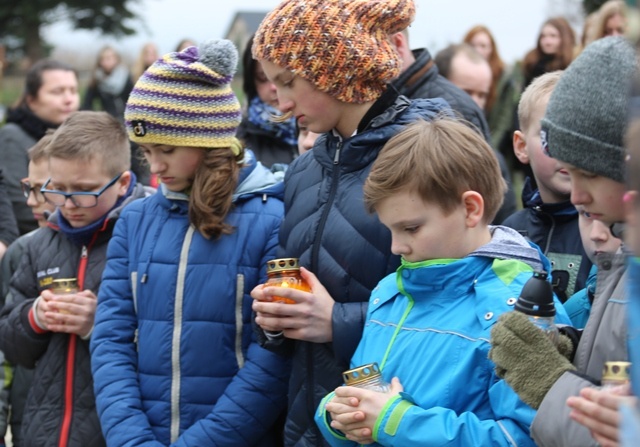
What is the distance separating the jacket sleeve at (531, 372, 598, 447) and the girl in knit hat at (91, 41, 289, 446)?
141 centimetres

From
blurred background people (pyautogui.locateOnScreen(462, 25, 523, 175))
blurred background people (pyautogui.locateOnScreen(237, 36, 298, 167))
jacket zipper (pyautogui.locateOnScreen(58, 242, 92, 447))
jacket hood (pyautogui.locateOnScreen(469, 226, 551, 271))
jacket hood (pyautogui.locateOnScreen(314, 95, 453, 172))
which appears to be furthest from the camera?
blurred background people (pyautogui.locateOnScreen(462, 25, 523, 175))

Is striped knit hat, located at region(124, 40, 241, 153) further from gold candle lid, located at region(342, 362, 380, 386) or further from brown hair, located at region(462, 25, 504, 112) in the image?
brown hair, located at region(462, 25, 504, 112)

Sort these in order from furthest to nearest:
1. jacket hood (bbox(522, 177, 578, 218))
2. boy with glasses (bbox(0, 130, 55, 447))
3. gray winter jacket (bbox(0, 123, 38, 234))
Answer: gray winter jacket (bbox(0, 123, 38, 234)), boy with glasses (bbox(0, 130, 55, 447)), jacket hood (bbox(522, 177, 578, 218))

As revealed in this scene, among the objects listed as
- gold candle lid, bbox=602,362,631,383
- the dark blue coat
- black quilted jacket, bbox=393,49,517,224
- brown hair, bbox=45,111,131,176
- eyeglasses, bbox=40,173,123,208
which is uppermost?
gold candle lid, bbox=602,362,631,383

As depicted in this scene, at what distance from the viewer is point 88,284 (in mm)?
3932

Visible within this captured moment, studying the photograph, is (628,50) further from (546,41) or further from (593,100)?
(546,41)

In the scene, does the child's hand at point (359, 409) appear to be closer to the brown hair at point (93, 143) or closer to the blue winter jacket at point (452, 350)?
the blue winter jacket at point (452, 350)

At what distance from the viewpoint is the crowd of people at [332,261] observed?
2176mm

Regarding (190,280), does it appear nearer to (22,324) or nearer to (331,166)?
(331,166)

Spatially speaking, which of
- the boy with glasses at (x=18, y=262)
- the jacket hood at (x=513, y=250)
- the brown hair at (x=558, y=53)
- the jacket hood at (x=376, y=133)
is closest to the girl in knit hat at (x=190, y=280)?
the jacket hood at (x=376, y=133)

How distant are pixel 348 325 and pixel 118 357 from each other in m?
1.03

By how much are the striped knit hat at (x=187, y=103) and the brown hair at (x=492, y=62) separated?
3.92 meters

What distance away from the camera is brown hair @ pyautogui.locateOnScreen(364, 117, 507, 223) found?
2.64 metres

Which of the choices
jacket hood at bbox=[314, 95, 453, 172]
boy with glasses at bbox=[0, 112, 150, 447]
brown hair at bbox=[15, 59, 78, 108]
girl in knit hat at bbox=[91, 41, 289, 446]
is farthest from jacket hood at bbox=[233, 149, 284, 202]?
brown hair at bbox=[15, 59, 78, 108]
